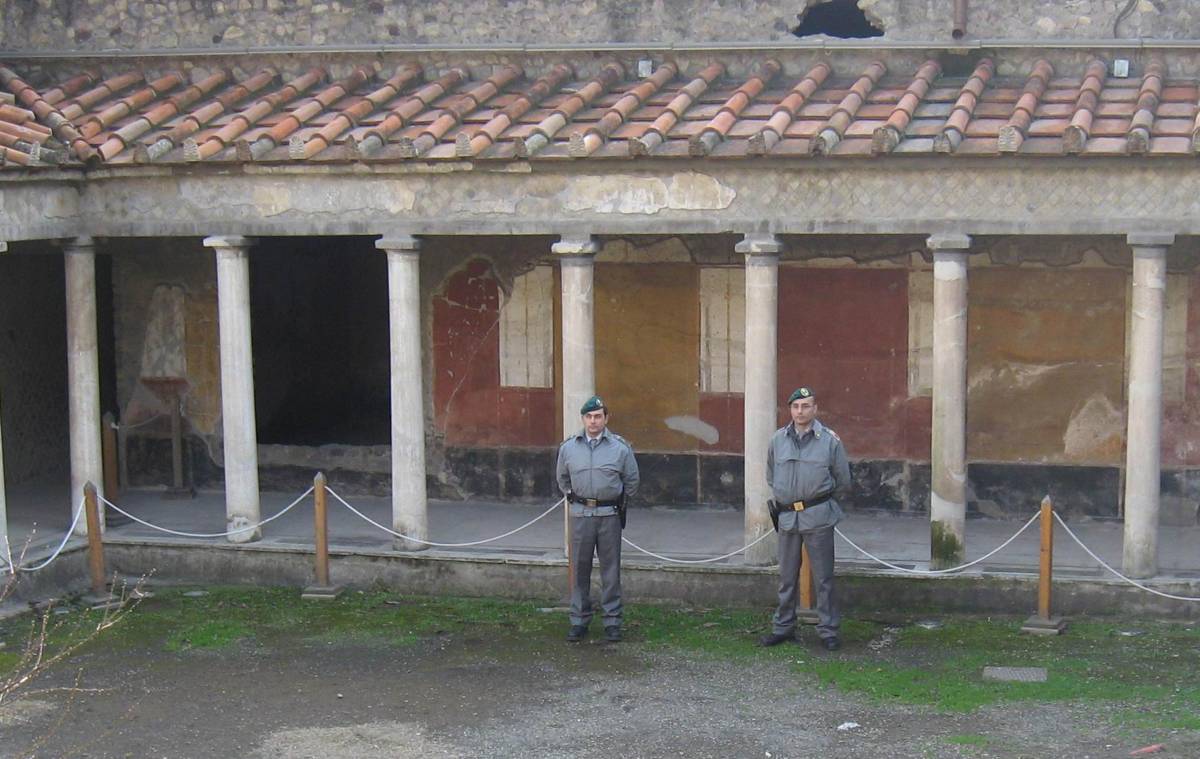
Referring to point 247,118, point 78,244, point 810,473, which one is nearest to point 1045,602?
point 810,473

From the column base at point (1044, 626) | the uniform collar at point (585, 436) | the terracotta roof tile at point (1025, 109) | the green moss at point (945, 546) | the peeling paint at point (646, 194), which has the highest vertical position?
the terracotta roof tile at point (1025, 109)

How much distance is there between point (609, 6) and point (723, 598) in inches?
192

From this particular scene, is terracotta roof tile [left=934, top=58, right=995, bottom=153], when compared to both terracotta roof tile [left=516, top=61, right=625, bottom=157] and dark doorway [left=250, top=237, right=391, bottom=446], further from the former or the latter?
dark doorway [left=250, top=237, right=391, bottom=446]

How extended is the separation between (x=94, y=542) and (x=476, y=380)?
3.67 metres

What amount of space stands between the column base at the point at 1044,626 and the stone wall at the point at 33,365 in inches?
367

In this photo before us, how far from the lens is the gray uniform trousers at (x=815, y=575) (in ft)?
38.1

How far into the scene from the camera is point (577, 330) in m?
13.0

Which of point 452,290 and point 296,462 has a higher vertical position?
point 452,290

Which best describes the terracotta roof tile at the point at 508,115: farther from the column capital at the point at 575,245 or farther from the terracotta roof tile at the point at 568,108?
the column capital at the point at 575,245

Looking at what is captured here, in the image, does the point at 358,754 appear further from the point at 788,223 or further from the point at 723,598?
the point at 788,223

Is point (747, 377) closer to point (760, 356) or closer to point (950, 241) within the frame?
point (760, 356)

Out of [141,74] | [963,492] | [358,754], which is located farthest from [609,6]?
[358,754]

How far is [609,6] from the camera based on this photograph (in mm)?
14344

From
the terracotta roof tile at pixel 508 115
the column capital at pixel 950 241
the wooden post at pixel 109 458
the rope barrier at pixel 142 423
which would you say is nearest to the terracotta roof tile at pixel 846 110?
the column capital at pixel 950 241
